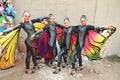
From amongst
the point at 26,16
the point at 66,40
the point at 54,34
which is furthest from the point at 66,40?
the point at 26,16

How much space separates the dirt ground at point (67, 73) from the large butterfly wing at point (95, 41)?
1.57ft

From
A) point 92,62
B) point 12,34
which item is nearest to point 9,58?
point 12,34

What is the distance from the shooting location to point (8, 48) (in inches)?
271

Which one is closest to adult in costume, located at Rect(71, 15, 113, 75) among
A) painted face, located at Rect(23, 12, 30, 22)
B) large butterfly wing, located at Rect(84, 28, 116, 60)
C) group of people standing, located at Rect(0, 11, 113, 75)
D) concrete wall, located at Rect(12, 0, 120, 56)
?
group of people standing, located at Rect(0, 11, 113, 75)

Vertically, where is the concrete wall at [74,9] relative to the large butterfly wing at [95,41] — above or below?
above

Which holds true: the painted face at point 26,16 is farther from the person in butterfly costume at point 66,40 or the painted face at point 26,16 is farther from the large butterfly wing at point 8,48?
the person in butterfly costume at point 66,40

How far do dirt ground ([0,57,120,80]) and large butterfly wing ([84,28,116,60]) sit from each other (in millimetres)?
479

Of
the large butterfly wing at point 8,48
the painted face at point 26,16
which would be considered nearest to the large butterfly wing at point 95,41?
the painted face at point 26,16

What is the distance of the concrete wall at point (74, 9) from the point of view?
7.74 m

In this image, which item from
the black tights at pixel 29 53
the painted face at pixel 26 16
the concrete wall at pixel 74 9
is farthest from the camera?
the concrete wall at pixel 74 9

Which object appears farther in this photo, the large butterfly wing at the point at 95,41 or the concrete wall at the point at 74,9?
the concrete wall at the point at 74,9

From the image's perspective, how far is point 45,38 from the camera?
7.05 m

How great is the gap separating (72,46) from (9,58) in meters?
1.46

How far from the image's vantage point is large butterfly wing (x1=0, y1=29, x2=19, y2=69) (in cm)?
671
